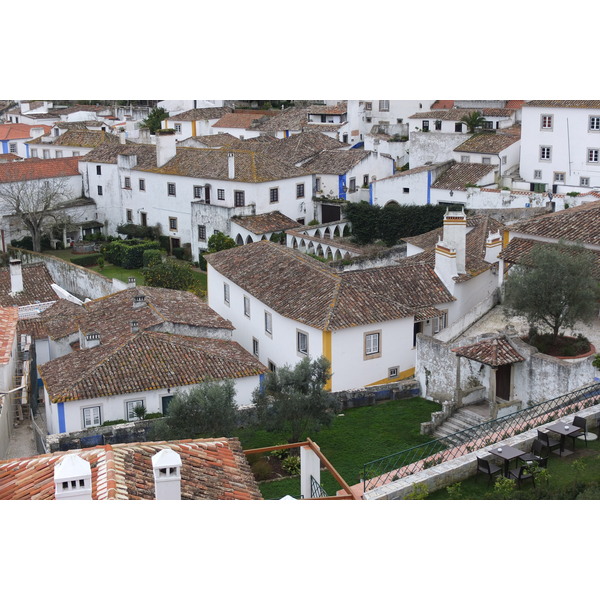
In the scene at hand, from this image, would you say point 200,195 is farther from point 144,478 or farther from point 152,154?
point 144,478

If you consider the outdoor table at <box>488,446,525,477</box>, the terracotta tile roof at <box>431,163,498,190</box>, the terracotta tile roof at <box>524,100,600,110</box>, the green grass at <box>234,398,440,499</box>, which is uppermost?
the terracotta tile roof at <box>524,100,600,110</box>

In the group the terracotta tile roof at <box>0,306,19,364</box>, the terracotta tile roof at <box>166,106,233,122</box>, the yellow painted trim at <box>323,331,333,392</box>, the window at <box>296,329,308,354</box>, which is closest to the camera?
the terracotta tile roof at <box>0,306,19,364</box>

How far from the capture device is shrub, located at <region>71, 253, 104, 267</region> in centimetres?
4950

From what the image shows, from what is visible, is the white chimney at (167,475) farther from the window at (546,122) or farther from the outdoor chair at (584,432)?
the window at (546,122)

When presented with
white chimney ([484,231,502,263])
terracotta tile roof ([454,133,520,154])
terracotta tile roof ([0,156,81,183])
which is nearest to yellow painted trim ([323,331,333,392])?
white chimney ([484,231,502,263])

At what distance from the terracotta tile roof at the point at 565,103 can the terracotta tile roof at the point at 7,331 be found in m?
27.7

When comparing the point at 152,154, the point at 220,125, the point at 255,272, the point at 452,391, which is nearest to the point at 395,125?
the point at 220,125

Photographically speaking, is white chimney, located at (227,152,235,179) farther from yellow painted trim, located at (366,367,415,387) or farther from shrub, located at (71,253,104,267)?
yellow painted trim, located at (366,367,415,387)

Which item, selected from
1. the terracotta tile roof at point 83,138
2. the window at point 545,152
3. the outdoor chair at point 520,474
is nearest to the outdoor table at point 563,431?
the outdoor chair at point 520,474

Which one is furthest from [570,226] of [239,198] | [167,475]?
[239,198]

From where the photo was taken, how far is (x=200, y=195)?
49.6m

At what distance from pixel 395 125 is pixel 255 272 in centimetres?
3344

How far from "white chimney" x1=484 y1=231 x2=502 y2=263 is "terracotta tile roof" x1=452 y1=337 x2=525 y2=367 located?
7819mm

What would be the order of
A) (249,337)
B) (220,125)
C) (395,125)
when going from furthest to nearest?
(220,125) < (395,125) < (249,337)
